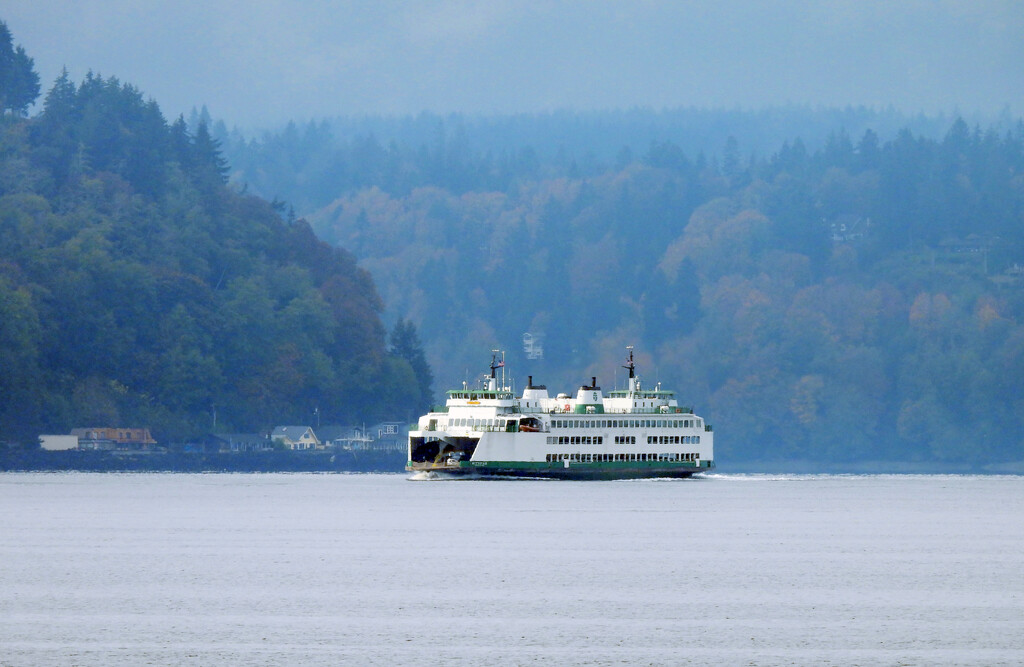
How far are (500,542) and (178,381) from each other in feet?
384

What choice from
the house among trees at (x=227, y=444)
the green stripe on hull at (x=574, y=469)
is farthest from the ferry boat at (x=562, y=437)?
the house among trees at (x=227, y=444)

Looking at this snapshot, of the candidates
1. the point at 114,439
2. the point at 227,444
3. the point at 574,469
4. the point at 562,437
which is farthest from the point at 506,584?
the point at 227,444

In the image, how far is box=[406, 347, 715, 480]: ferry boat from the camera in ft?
449

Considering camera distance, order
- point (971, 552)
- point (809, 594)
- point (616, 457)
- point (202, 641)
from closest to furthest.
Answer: point (202, 641), point (809, 594), point (971, 552), point (616, 457)

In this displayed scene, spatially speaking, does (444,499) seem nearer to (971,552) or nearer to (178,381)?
(971,552)

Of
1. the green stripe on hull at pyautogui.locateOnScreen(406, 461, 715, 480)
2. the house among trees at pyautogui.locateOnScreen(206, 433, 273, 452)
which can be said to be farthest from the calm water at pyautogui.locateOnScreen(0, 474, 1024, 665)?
the house among trees at pyautogui.locateOnScreen(206, 433, 273, 452)

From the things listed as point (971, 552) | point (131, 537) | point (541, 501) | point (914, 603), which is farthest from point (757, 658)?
point (541, 501)

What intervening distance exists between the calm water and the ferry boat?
20.7 m

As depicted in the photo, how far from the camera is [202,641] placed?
52969 mm

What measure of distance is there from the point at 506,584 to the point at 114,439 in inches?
5011

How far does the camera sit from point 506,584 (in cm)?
6656

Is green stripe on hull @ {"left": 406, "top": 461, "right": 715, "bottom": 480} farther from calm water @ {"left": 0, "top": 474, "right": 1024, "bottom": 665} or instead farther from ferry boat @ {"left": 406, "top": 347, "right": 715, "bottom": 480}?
calm water @ {"left": 0, "top": 474, "right": 1024, "bottom": 665}

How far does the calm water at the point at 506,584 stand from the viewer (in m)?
52.2

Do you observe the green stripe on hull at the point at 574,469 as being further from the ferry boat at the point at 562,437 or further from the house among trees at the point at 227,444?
the house among trees at the point at 227,444
